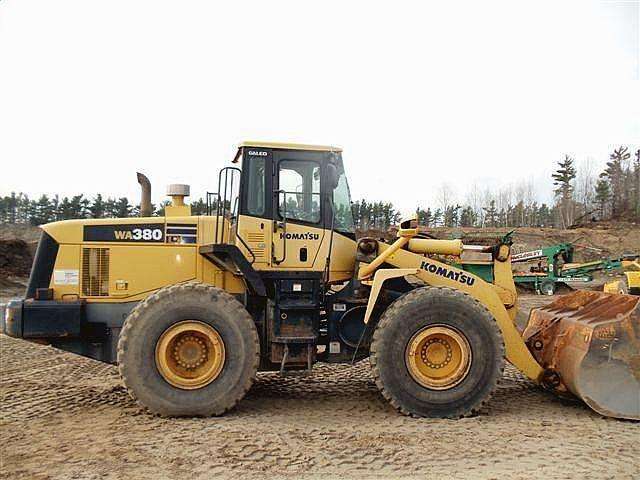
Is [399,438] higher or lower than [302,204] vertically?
lower

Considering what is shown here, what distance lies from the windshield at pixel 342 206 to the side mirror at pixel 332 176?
7cm

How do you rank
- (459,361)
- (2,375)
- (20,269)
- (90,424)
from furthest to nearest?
(20,269) < (2,375) < (459,361) < (90,424)

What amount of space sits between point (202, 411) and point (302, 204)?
2.51 meters

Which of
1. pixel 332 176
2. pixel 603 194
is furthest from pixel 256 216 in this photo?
pixel 603 194

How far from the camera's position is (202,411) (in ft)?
20.7

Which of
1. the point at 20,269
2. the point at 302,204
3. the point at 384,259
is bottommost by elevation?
the point at 20,269

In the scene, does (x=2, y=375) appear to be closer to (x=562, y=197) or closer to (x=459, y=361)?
(x=459, y=361)

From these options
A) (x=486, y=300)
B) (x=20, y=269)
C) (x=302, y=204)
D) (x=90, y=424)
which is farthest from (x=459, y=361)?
(x=20, y=269)

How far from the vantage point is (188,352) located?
652 centimetres

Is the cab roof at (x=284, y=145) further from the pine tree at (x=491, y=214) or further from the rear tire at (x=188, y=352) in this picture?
the pine tree at (x=491, y=214)

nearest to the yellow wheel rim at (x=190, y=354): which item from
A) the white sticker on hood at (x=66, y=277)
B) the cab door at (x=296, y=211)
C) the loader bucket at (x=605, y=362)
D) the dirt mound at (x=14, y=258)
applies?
the cab door at (x=296, y=211)

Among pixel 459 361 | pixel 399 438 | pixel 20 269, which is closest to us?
pixel 399 438

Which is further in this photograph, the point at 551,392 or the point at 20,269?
the point at 20,269

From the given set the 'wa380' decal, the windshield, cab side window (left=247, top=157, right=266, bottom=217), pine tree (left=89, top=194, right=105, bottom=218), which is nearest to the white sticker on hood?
the 'wa380' decal
